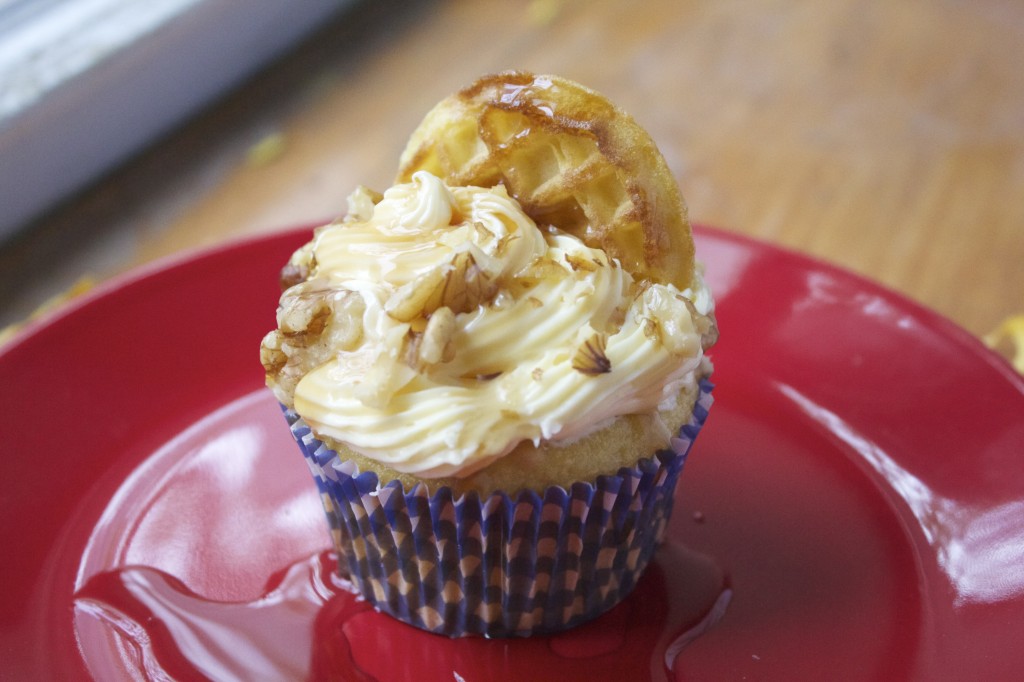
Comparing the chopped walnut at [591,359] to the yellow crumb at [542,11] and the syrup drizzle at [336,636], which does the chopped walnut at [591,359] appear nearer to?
the syrup drizzle at [336,636]

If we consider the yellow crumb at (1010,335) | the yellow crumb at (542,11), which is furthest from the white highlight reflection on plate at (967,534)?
the yellow crumb at (542,11)

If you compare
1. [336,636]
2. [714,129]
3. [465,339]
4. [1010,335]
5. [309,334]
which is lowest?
[1010,335]

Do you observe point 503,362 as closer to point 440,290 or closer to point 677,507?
point 440,290

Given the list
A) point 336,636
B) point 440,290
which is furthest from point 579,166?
point 336,636

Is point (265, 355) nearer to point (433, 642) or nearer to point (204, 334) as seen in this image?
point (433, 642)

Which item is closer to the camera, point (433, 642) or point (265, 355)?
point (265, 355)

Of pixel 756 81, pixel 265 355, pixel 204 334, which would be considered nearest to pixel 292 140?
pixel 204 334

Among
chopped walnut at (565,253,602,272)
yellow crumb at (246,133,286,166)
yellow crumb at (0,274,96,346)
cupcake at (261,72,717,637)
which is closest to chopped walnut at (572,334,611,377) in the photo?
cupcake at (261,72,717,637)
